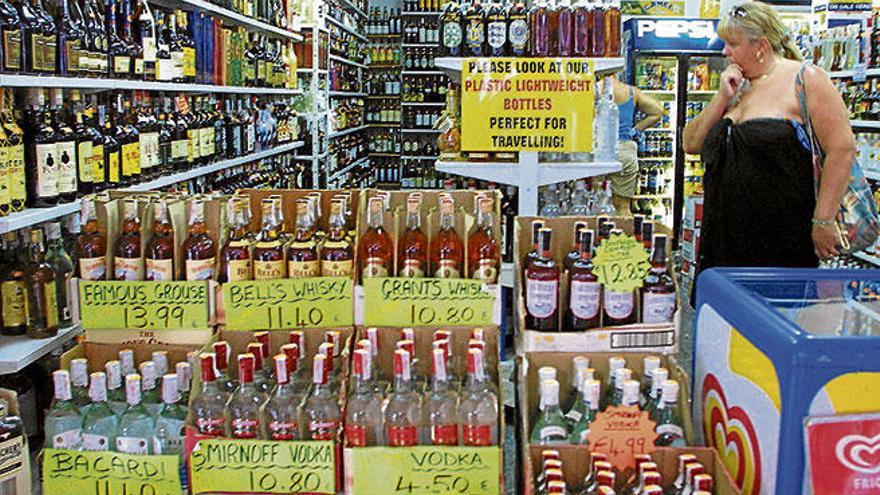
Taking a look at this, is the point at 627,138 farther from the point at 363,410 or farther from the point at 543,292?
the point at 363,410

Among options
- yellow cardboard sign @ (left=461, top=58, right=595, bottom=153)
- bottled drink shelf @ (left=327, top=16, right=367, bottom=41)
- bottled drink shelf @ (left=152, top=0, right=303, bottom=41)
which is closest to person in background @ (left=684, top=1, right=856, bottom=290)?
yellow cardboard sign @ (left=461, top=58, right=595, bottom=153)

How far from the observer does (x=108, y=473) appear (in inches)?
66.6

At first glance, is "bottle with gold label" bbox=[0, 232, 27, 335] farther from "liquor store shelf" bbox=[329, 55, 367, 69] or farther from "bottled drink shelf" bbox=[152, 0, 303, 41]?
"liquor store shelf" bbox=[329, 55, 367, 69]

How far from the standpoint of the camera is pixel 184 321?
2.09 meters

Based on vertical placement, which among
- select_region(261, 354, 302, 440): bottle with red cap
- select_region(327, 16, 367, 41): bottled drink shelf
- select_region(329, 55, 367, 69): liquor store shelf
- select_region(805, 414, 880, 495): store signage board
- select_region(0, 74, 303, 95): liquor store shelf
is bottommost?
select_region(261, 354, 302, 440): bottle with red cap

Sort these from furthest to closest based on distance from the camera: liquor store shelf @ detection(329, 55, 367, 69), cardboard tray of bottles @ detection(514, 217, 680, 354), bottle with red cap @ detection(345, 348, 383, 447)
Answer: liquor store shelf @ detection(329, 55, 367, 69), cardboard tray of bottles @ detection(514, 217, 680, 354), bottle with red cap @ detection(345, 348, 383, 447)

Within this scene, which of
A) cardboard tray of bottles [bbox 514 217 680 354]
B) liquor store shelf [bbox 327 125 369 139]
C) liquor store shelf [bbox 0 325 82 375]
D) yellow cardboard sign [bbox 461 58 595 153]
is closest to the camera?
cardboard tray of bottles [bbox 514 217 680 354]

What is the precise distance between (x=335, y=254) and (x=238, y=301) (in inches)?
11.1

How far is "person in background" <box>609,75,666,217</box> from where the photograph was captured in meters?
6.47

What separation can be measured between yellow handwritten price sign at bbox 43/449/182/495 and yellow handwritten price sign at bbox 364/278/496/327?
1.93 feet

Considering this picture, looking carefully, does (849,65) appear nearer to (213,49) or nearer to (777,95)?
(777,95)

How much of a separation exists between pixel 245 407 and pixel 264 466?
6.0 inches

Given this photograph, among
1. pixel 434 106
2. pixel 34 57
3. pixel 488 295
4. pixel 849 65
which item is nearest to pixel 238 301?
pixel 488 295

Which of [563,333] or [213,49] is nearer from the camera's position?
[563,333]
